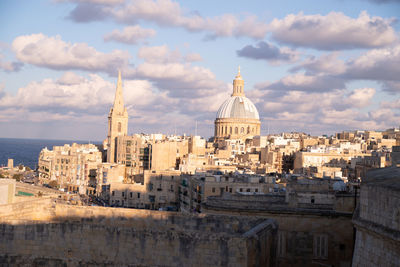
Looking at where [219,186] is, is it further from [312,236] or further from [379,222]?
[379,222]

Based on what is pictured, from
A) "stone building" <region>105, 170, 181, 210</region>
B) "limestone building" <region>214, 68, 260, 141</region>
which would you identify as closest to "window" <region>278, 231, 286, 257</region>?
"stone building" <region>105, 170, 181, 210</region>

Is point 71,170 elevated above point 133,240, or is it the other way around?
point 133,240

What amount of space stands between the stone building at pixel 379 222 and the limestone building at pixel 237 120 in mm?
93228

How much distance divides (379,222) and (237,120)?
96078 millimetres

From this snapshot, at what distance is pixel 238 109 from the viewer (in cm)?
10631

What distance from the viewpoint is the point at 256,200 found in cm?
1742

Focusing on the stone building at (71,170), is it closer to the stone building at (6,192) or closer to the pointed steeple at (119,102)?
the pointed steeple at (119,102)

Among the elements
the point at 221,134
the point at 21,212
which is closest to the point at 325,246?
the point at 21,212

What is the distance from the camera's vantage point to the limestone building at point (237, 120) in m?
106

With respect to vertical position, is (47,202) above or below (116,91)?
below

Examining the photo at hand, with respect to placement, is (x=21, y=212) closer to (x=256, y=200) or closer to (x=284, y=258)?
(x=284, y=258)

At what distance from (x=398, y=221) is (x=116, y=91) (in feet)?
294

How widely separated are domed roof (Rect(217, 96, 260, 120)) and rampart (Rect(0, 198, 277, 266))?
94.3 m

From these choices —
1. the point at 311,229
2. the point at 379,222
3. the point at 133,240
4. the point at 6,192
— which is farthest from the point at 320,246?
the point at 6,192
